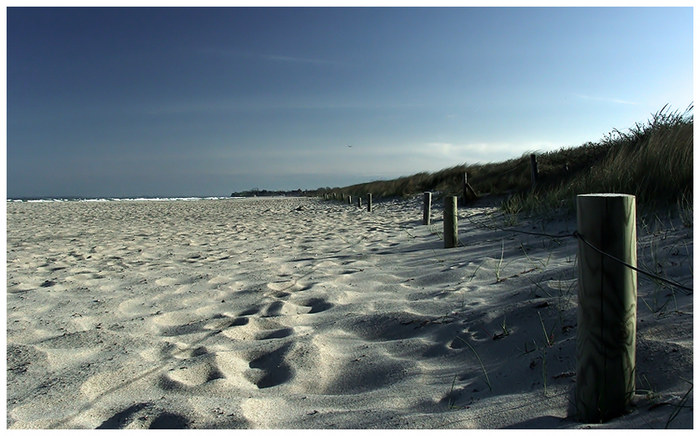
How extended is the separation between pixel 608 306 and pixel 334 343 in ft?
5.42

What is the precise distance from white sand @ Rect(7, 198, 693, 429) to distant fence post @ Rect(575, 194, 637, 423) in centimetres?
11

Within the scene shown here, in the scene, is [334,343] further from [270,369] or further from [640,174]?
[640,174]

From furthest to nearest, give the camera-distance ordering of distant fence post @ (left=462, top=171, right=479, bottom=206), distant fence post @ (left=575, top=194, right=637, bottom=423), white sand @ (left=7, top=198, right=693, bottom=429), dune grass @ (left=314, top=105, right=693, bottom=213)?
distant fence post @ (left=462, top=171, right=479, bottom=206), dune grass @ (left=314, top=105, right=693, bottom=213), white sand @ (left=7, top=198, right=693, bottom=429), distant fence post @ (left=575, top=194, right=637, bottom=423)

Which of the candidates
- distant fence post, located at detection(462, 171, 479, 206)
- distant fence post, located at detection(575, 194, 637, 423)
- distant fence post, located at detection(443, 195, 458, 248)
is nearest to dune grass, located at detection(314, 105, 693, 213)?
distant fence post, located at detection(462, 171, 479, 206)

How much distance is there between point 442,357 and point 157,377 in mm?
1516

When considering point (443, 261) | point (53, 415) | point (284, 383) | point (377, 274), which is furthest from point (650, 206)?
point (53, 415)

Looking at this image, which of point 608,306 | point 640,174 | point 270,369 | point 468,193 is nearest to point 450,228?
point 640,174

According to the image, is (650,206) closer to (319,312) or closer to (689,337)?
(689,337)

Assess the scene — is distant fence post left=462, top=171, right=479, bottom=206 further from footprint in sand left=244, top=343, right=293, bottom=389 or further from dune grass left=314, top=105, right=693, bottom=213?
footprint in sand left=244, top=343, right=293, bottom=389

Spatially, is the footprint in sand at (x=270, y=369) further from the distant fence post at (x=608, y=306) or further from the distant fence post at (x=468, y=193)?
the distant fence post at (x=468, y=193)

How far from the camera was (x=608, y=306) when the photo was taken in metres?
1.68

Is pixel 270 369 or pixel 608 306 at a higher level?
pixel 608 306

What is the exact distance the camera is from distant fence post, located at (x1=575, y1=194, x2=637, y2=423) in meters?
1.66

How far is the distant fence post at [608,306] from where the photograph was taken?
1.66 meters
